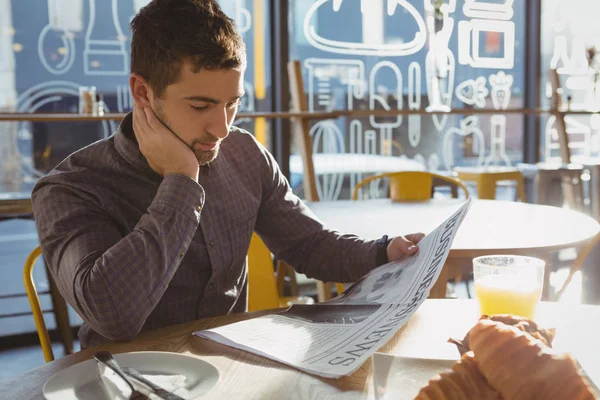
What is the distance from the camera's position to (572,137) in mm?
5312

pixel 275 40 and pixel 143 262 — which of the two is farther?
pixel 275 40

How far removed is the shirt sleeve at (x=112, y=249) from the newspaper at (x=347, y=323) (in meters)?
0.14

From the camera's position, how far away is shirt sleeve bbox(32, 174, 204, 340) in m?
1.00

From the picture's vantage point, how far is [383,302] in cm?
100

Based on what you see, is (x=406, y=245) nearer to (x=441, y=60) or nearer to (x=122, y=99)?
(x=122, y=99)

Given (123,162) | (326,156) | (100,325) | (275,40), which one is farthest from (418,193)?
(100,325)

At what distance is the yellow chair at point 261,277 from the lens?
186cm

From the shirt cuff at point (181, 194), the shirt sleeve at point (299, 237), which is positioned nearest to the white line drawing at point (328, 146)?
the shirt sleeve at point (299, 237)

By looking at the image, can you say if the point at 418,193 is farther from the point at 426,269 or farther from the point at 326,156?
the point at 426,269

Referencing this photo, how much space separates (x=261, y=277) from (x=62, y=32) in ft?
7.41

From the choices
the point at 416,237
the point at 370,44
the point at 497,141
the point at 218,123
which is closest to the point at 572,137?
the point at 497,141

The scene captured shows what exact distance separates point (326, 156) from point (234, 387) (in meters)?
3.50

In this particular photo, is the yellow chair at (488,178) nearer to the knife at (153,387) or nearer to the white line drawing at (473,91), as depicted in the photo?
the white line drawing at (473,91)

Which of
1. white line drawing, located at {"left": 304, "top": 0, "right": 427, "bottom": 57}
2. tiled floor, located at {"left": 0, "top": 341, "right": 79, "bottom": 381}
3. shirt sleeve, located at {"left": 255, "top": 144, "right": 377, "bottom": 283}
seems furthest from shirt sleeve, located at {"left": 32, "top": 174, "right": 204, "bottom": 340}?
white line drawing, located at {"left": 304, "top": 0, "right": 427, "bottom": 57}
